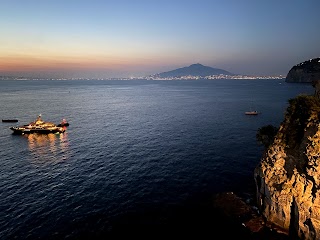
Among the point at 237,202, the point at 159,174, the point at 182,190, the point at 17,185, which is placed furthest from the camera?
the point at 159,174

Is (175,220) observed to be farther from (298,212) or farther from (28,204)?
(28,204)

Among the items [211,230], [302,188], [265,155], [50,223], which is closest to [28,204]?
[50,223]

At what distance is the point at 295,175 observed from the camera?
40.6 meters

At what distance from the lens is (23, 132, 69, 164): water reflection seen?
79.9 meters

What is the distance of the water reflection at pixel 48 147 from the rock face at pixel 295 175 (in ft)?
192

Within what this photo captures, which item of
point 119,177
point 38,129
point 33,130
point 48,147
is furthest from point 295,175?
point 33,130

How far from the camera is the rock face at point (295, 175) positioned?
125 ft

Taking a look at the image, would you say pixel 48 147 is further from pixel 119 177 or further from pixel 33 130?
pixel 119 177

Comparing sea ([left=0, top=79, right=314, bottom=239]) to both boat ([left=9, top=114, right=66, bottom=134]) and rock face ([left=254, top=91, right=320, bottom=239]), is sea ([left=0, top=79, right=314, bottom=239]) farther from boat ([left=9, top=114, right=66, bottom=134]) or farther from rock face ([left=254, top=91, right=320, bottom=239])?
rock face ([left=254, top=91, right=320, bottom=239])

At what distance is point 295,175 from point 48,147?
7919cm

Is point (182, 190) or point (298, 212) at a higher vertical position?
point (298, 212)

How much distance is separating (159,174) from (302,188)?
112ft

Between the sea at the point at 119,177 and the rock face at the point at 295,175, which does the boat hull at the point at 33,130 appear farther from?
the rock face at the point at 295,175

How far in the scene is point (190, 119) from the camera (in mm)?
134875
